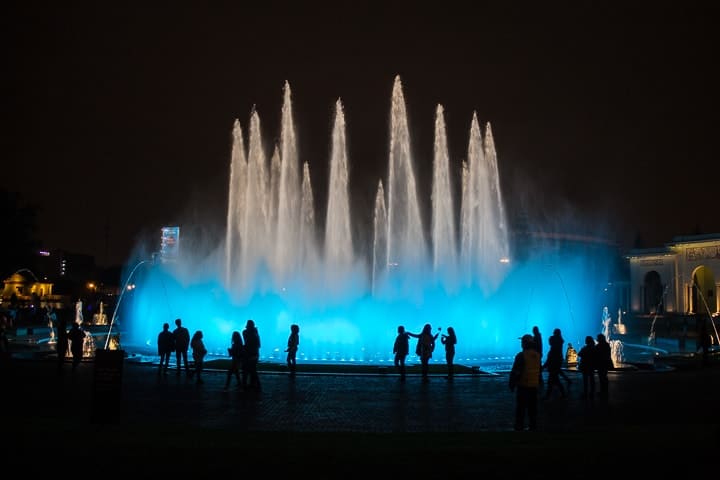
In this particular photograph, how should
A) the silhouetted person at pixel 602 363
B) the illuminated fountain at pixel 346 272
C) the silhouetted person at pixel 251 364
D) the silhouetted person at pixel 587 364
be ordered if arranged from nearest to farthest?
1. the silhouetted person at pixel 587 364
2. the silhouetted person at pixel 602 363
3. the silhouetted person at pixel 251 364
4. the illuminated fountain at pixel 346 272

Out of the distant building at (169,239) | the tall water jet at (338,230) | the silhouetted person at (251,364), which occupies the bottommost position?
the silhouetted person at (251,364)

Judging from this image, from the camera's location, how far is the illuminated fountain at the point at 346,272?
3553cm

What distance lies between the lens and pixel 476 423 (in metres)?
13.7

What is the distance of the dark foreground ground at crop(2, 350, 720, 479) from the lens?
29.4 ft

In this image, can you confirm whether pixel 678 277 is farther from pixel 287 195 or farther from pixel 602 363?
pixel 602 363

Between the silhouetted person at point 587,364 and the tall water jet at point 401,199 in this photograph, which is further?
the tall water jet at point 401,199

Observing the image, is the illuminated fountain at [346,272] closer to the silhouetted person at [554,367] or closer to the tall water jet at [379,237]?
the tall water jet at [379,237]

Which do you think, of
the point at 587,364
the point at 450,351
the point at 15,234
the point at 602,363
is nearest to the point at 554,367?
the point at 587,364

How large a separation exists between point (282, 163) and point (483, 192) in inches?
514

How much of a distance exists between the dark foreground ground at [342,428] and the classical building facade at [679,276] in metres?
66.7

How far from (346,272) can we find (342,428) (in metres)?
28.2

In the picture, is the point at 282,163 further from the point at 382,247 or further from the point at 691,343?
the point at 691,343

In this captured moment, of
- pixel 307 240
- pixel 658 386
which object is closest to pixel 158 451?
pixel 658 386

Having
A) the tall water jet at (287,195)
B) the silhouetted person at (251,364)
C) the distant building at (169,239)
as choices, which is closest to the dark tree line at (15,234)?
the distant building at (169,239)
